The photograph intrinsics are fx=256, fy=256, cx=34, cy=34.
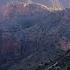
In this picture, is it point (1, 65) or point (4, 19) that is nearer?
point (1, 65)

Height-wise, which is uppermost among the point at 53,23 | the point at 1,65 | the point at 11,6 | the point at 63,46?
the point at 11,6

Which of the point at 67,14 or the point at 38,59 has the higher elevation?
the point at 67,14

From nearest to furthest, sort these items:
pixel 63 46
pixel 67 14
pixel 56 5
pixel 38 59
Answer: pixel 38 59 < pixel 63 46 < pixel 67 14 < pixel 56 5

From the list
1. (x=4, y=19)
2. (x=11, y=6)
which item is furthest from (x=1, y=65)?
(x=11, y=6)

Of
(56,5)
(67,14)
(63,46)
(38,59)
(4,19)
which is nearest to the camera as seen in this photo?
(38,59)

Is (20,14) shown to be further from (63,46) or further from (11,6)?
(63,46)

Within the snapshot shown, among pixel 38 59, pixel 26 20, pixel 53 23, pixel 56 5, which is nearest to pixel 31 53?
pixel 38 59

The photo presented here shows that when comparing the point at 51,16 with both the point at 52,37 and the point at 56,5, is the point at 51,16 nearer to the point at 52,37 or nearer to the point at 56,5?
the point at 52,37
